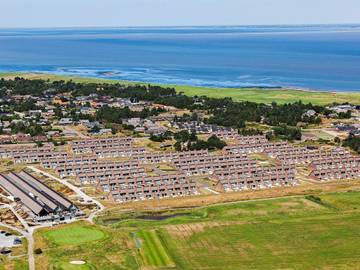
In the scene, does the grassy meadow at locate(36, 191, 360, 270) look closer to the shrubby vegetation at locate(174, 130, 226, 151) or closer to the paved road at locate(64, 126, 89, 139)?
the shrubby vegetation at locate(174, 130, 226, 151)

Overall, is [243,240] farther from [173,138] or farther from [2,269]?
[173,138]

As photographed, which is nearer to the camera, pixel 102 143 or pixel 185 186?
pixel 185 186

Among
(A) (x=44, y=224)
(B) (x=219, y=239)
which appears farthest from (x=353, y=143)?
(A) (x=44, y=224)

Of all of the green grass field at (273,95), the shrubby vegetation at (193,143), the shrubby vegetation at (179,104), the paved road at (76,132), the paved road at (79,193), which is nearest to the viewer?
the paved road at (79,193)

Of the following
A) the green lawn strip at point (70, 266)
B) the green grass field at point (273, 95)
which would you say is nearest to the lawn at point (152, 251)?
the green lawn strip at point (70, 266)

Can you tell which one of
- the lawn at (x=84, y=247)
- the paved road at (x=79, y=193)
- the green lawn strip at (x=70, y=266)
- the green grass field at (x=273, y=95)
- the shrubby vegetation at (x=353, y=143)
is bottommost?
the green lawn strip at (x=70, y=266)

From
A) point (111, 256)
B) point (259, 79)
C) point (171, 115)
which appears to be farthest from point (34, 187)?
point (259, 79)

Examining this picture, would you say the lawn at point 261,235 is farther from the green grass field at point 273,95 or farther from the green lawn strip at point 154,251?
the green grass field at point 273,95

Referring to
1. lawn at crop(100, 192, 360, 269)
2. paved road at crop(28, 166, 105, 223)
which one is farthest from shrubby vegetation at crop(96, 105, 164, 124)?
lawn at crop(100, 192, 360, 269)
